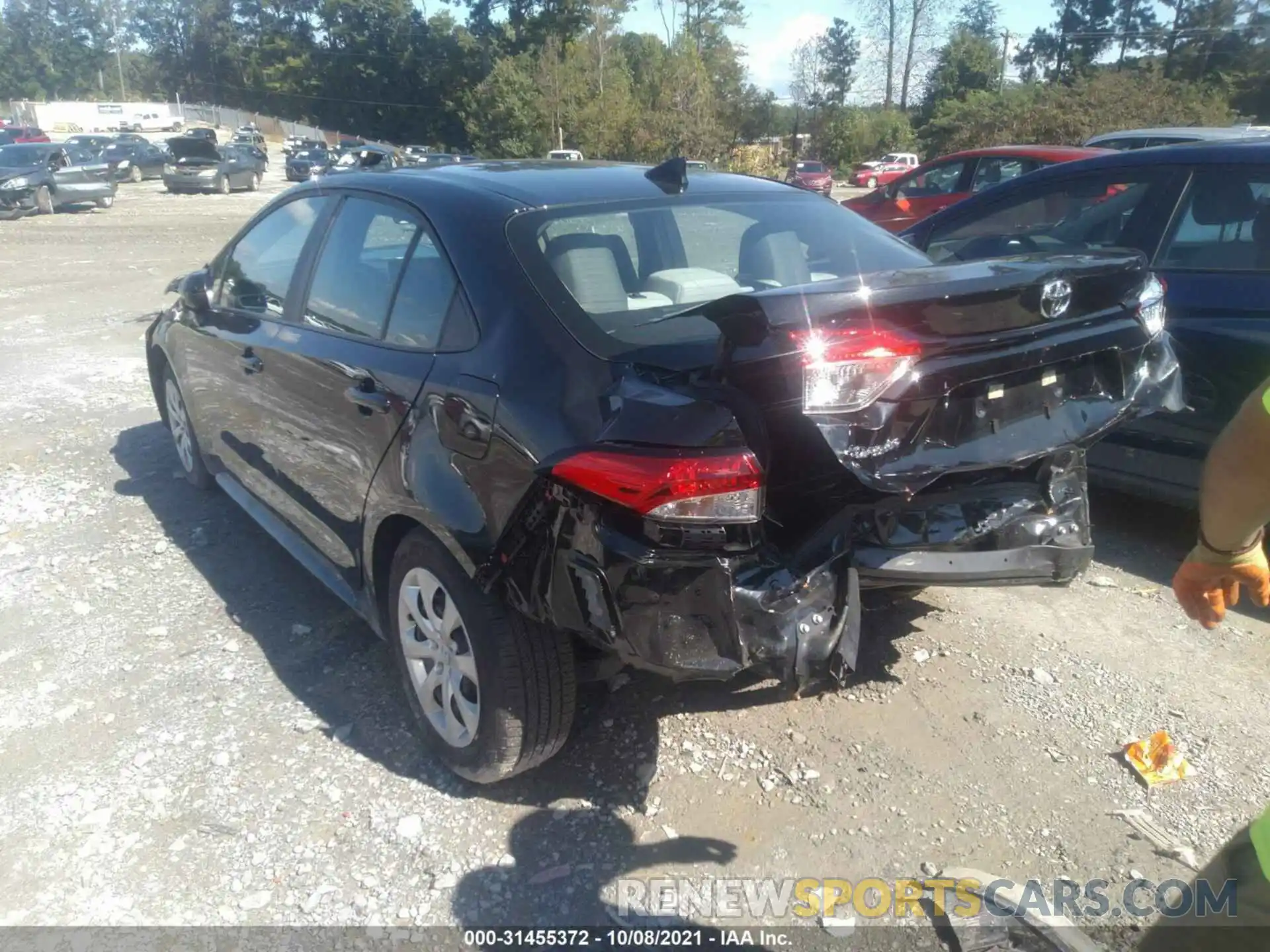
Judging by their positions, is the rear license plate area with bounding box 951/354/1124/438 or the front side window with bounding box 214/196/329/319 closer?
the rear license plate area with bounding box 951/354/1124/438

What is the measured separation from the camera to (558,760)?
3.13 meters

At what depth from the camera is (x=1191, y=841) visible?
2.72m

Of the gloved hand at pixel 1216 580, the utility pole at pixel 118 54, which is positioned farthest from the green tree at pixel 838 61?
the utility pole at pixel 118 54

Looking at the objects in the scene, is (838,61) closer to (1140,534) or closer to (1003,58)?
(1003,58)

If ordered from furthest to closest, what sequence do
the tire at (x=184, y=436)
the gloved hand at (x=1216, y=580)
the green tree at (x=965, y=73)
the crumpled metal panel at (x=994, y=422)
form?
the green tree at (x=965, y=73) < the tire at (x=184, y=436) < the crumpled metal panel at (x=994, y=422) < the gloved hand at (x=1216, y=580)

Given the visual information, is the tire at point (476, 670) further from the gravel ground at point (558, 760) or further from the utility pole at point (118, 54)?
the utility pole at point (118, 54)

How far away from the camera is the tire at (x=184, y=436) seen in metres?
5.19

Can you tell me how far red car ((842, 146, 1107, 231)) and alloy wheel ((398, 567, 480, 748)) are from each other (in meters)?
9.29

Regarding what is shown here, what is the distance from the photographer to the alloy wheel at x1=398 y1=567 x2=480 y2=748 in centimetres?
288

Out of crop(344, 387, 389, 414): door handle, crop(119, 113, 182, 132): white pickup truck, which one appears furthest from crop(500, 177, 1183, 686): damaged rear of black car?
crop(119, 113, 182, 132): white pickup truck

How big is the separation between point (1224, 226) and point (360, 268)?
3.52m

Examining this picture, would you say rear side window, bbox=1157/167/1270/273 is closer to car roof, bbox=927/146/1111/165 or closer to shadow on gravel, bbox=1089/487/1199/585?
shadow on gravel, bbox=1089/487/1199/585

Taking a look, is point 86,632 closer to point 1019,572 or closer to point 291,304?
point 291,304

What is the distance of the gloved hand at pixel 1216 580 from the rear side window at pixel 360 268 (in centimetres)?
236
